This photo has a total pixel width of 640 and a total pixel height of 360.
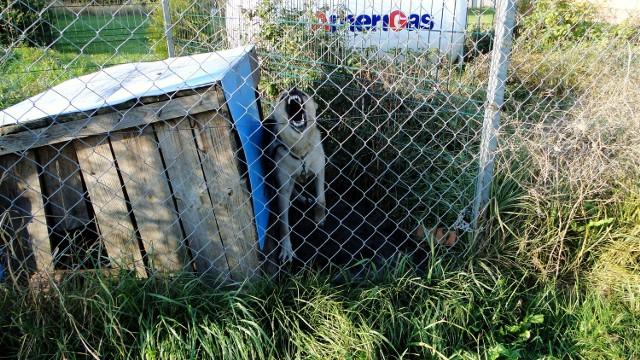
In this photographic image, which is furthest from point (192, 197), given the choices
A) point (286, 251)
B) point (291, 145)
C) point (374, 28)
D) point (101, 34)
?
point (101, 34)

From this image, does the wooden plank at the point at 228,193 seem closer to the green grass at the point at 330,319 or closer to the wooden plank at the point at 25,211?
the green grass at the point at 330,319

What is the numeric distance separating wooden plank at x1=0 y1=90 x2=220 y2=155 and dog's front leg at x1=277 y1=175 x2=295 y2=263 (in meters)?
1.25

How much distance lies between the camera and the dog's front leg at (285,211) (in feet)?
11.0

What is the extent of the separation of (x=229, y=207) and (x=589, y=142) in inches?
84.5

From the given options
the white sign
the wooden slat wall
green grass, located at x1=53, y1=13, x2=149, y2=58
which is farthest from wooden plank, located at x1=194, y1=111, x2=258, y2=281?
green grass, located at x1=53, y1=13, x2=149, y2=58

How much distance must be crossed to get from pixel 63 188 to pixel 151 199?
439mm

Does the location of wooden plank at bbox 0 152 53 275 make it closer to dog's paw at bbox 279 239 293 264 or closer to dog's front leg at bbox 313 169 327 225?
dog's paw at bbox 279 239 293 264

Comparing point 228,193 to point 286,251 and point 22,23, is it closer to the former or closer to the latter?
point 286,251

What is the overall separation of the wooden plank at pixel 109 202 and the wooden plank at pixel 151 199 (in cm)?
4

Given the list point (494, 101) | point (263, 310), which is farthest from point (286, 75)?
point (263, 310)

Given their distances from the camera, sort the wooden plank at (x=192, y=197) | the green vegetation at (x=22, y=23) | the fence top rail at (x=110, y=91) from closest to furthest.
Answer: the fence top rail at (x=110, y=91) < the wooden plank at (x=192, y=197) < the green vegetation at (x=22, y=23)

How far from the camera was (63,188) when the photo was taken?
8.07ft

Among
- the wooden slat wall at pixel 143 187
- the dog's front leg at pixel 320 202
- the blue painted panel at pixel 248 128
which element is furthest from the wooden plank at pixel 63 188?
the dog's front leg at pixel 320 202

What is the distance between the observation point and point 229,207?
2564 mm
